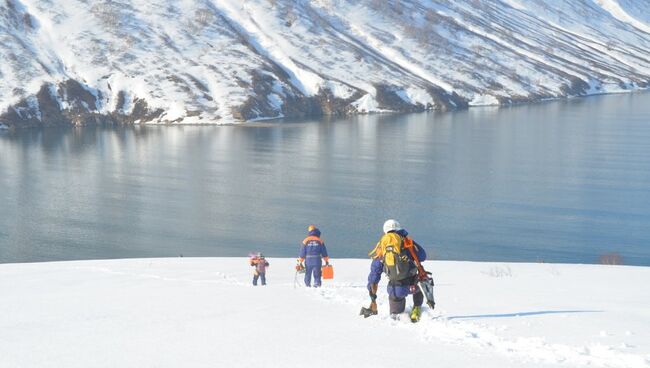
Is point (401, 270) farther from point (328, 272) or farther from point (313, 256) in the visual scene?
point (313, 256)

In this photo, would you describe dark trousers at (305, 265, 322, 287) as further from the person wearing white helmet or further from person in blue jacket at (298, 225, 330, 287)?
the person wearing white helmet

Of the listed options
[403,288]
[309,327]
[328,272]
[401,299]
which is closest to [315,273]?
[328,272]

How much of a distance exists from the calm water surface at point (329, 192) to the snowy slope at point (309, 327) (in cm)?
3116

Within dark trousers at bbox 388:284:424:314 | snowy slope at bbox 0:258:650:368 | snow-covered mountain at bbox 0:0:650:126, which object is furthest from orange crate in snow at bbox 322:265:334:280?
snow-covered mountain at bbox 0:0:650:126

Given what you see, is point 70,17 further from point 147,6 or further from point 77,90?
point 77,90

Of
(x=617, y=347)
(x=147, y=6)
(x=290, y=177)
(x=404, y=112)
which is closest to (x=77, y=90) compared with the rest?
(x=147, y=6)

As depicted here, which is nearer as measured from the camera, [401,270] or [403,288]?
[401,270]

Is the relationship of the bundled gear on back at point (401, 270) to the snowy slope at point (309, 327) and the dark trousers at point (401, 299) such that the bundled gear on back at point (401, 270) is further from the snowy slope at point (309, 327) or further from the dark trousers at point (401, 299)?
the snowy slope at point (309, 327)

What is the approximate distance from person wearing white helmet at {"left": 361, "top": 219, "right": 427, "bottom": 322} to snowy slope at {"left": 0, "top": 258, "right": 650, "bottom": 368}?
396 millimetres

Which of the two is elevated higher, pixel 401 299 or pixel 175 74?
pixel 175 74

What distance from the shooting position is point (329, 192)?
234 feet

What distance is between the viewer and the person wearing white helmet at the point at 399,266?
1336 centimetres

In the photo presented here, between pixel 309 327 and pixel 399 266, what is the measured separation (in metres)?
2.15

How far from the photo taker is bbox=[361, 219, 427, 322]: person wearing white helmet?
43.8 feet
